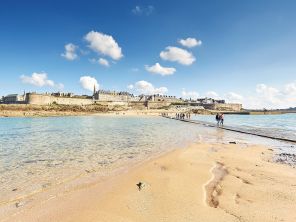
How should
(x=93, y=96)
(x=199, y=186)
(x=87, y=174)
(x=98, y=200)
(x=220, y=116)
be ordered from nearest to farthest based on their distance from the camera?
(x=98, y=200), (x=199, y=186), (x=87, y=174), (x=220, y=116), (x=93, y=96)

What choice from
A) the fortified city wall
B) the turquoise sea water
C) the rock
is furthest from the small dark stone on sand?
the fortified city wall

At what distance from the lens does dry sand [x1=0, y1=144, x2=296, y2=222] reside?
5.11m

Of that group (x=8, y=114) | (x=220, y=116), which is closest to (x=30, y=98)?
(x=8, y=114)

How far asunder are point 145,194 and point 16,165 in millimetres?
A: 6665

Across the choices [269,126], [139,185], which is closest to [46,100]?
[269,126]

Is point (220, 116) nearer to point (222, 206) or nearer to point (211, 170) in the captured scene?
point (211, 170)

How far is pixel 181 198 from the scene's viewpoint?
20.3ft

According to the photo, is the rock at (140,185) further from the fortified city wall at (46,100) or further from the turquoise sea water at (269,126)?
the fortified city wall at (46,100)

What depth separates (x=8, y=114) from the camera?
82.9 meters

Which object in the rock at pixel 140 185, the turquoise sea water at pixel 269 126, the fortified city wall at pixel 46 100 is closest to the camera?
the rock at pixel 140 185

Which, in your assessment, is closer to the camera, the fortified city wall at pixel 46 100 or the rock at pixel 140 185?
the rock at pixel 140 185

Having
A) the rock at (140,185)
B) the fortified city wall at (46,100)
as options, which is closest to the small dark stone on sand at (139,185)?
the rock at (140,185)

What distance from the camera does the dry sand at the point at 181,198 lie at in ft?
16.8

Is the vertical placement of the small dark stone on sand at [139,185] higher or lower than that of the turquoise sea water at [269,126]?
higher
